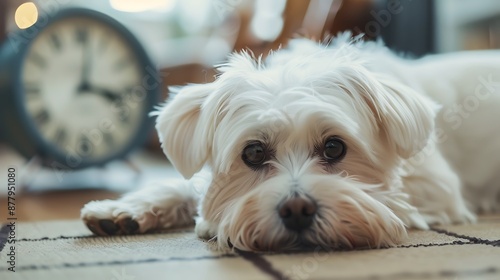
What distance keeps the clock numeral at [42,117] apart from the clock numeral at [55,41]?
12.0 inches

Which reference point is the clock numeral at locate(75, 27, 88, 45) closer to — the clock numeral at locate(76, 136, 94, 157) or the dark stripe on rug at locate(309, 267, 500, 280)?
the clock numeral at locate(76, 136, 94, 157)

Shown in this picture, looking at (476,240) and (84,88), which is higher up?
(84,88)

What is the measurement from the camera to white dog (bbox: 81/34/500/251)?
142 centimetres

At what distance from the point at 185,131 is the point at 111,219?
1.03 feet

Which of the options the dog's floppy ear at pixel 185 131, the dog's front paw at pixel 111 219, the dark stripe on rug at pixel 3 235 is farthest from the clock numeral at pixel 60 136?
the dog's floppy ear at pixel 185 131

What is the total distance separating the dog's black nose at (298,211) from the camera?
4.50ft

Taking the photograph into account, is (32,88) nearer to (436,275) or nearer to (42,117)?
(42,117)

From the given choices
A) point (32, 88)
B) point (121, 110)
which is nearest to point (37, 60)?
point (32, 88)

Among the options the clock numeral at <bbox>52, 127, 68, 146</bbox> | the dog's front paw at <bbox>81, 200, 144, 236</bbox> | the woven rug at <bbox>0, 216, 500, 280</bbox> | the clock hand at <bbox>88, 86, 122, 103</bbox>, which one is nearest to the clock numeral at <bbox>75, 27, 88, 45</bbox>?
the clock hand at <bbox>88, 86, 122, 103</bbox>

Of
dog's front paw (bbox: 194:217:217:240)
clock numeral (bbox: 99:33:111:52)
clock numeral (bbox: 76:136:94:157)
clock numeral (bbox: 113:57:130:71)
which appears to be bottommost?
clock numeral (bbox: 76:136:94:157)

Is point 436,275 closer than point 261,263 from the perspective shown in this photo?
Yes

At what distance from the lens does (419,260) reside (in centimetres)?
128

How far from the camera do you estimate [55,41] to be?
311cm

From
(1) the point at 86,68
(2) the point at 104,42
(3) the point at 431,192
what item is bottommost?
(3) the point at 431,192
